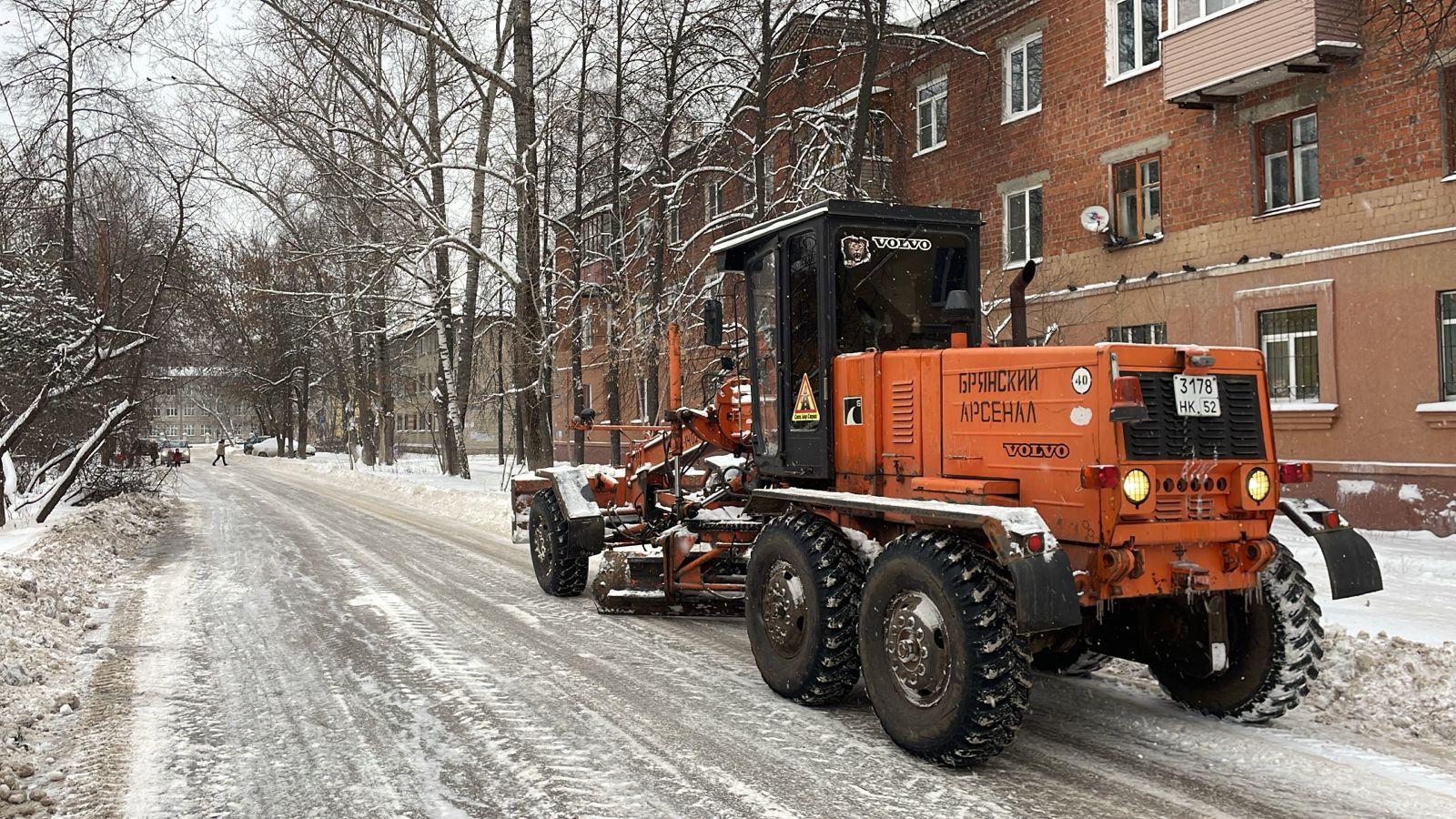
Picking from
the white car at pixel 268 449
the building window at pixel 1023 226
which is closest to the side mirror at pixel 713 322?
the building window at pixel 1023 226

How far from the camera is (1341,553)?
5098mm

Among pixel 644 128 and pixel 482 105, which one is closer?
pixel 644 128

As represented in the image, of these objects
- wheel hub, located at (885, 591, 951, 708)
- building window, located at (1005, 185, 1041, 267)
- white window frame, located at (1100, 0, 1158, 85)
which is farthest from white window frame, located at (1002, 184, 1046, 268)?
wheel hub, located at (885, 591, 951, 708)

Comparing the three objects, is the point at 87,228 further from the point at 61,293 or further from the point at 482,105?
the point at 482,105

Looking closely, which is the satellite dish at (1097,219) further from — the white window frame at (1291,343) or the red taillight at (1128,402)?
the red taillight at (1128,402)

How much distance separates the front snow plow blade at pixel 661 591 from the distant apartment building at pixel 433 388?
48.3 ft

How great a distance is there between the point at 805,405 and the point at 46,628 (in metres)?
5.59

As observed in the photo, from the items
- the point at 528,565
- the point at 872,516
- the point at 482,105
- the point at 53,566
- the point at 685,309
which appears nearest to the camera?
the point at 872,516

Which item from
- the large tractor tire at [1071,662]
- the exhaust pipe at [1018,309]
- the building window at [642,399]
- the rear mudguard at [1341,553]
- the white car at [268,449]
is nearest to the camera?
the rear mudguard at [1341,553]

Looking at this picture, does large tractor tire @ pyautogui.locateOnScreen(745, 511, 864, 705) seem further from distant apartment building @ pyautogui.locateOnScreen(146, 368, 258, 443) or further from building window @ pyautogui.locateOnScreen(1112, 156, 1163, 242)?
distant apartment building @ pyautogui.locateOnScreen(146, 368, 258, 443)

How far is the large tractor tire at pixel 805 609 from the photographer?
5.71 m

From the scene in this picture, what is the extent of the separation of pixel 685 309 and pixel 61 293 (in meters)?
9.52

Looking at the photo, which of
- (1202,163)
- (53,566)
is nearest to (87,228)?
(53,566)

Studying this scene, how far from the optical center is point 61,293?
14359 mm
